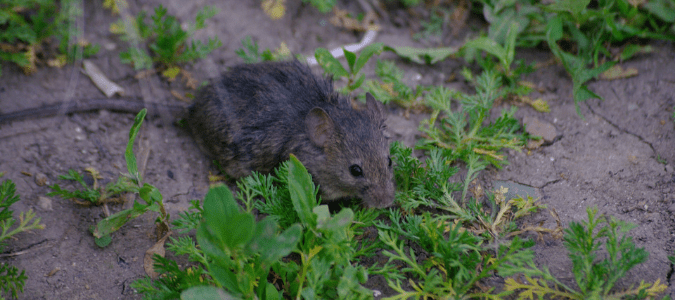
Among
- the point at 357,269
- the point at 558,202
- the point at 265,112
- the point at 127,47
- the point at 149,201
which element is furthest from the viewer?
the point at 127,47

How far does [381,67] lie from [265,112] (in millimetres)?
1596

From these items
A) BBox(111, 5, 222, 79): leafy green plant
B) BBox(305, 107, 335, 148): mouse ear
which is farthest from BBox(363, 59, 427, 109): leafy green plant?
BBox(111, 5, 222, 79): leafy green plant

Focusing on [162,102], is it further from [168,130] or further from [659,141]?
[659,141]

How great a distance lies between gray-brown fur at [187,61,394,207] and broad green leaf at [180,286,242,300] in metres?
1.47

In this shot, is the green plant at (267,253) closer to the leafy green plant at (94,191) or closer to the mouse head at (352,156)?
the mouse head at (352,156)

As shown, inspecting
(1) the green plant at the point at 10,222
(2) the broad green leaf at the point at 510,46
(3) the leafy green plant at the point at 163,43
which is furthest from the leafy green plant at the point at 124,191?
(2) the broad green leaf at the point at 510,46

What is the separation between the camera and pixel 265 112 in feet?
12.8

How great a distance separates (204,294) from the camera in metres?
2.41

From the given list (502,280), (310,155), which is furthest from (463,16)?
(502,280)

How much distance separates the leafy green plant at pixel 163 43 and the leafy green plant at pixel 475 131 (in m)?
2.53

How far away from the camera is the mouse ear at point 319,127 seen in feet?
11.8

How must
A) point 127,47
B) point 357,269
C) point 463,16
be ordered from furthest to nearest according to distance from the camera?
point 463,16 < point 127,47 < point 357,269

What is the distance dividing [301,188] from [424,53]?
3.08 m

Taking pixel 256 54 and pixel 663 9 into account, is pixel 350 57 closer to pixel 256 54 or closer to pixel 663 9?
pixel 256 54
